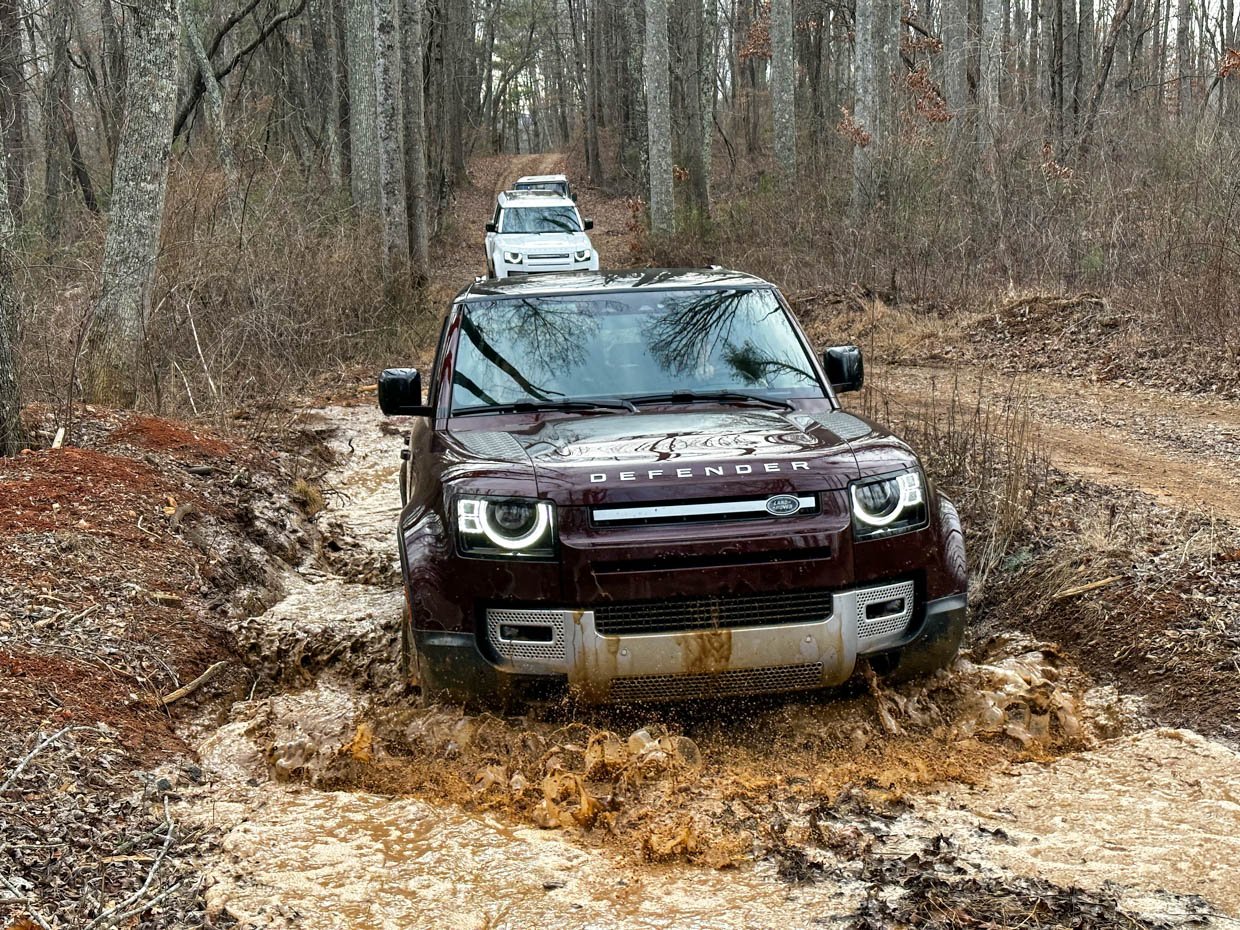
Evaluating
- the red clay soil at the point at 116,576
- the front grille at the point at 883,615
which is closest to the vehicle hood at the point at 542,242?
the red clay soil at the point at 116,576

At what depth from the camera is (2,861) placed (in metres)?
3.43

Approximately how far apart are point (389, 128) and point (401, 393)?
15691 millimetres

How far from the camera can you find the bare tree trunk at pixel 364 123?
21062 mm

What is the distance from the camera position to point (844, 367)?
5.69m

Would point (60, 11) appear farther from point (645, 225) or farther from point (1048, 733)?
point (1048, 733)

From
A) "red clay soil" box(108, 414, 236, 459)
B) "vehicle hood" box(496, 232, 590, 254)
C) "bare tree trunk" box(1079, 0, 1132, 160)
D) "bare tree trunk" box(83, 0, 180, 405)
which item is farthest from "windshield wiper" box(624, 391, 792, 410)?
"vehicle hood" box(496, 232, 590, 254)

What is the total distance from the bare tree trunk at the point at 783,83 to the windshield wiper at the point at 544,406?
22.2 metres

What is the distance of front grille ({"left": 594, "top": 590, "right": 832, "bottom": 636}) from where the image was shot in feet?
13.6

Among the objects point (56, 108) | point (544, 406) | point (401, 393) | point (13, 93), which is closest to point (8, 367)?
point (401, 393)

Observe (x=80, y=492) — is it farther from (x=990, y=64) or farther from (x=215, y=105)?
(x=990, y=64)

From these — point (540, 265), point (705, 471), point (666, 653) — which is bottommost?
point (666, 653)

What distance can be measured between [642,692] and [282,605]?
11.0 ft

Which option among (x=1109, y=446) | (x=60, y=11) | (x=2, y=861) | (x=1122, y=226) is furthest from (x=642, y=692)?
(x=60, y=11)

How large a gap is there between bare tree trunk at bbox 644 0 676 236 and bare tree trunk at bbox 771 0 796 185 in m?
2.45
